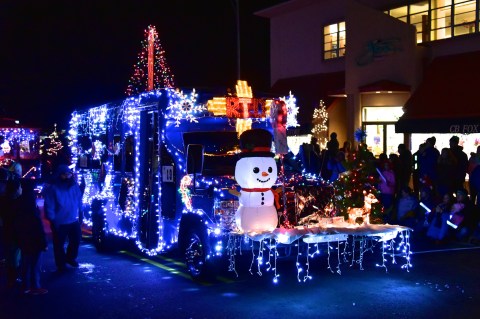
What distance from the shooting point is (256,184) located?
8.38 m

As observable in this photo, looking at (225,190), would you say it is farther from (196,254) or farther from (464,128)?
(464,128)

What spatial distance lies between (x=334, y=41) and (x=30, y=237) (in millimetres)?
18501

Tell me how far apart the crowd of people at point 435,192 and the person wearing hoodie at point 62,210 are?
15.2ft

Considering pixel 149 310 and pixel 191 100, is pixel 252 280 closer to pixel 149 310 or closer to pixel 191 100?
pixel 149 310

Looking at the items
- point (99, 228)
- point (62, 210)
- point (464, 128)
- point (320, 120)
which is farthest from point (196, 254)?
point (320, 120)

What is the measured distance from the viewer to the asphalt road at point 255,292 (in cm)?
778

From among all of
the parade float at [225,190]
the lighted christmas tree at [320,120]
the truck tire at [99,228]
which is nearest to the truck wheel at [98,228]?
the truck tire at [99,228]

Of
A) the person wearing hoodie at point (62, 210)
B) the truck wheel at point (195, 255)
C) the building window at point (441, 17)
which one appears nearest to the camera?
the truck wheel at point (195, 255)

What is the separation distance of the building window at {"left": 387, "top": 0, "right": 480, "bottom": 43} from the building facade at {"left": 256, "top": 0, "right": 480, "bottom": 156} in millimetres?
29

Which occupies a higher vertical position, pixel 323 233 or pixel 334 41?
pixel 334 41

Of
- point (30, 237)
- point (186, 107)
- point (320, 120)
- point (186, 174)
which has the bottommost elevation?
point (30, 237)

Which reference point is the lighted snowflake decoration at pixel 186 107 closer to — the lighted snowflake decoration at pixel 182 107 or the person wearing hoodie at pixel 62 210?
the lighted snowflake decoration at pixel 182 107

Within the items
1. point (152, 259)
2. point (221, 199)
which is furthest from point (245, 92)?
point (152, 259)

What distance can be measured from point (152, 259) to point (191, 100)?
3255 millimetres
